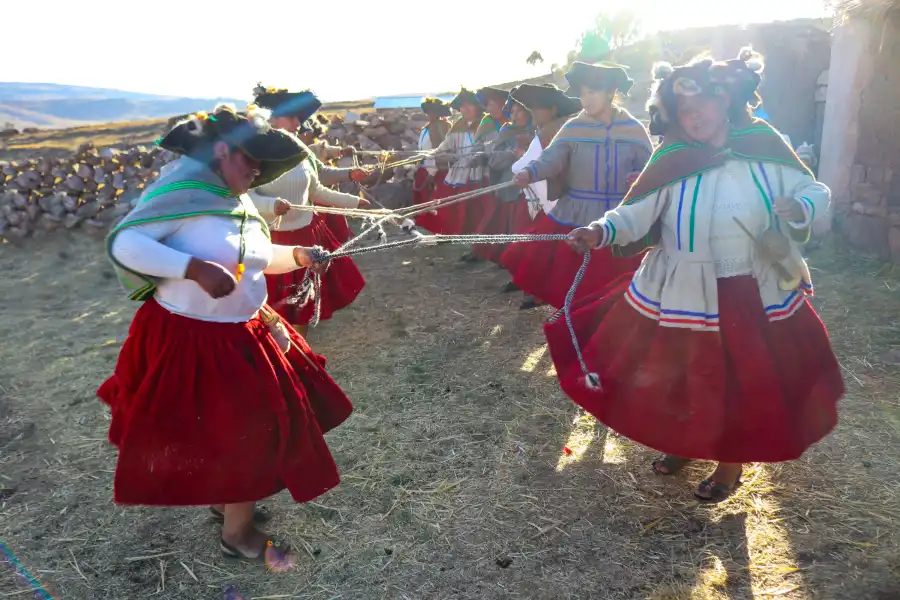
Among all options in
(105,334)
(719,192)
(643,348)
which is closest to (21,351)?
(105,334)

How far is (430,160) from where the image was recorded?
8398mm

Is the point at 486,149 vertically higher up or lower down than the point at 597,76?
lower down

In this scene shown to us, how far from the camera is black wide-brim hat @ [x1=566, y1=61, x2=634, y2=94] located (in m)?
4.38

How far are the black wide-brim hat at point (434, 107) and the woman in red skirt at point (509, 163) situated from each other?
214cm

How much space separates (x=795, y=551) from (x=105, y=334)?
582 cm

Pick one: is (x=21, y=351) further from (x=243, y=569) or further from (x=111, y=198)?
(x=111, y=198)

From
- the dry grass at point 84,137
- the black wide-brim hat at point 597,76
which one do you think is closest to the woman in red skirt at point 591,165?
the black wide-brim hat at point 597,76

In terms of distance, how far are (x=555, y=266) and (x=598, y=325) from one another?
166cm

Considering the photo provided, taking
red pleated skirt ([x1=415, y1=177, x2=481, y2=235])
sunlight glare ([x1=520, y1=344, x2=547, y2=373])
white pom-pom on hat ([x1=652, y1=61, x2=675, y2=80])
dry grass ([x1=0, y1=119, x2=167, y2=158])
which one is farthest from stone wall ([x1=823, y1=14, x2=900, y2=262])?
dry grass ([x1=0, y1=119, x2=167, y2=158])

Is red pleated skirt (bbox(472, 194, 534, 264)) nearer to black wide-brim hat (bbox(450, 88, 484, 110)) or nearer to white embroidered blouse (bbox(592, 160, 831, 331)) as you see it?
black wide-brim hat (bbox(450, 88, 484, 110))

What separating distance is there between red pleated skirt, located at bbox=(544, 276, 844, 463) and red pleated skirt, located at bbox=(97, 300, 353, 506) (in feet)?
4.40

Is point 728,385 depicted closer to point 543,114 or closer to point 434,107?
point 543,114

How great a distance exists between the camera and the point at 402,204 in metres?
10.6

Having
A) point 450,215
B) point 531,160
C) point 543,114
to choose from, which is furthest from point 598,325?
point 450,215
